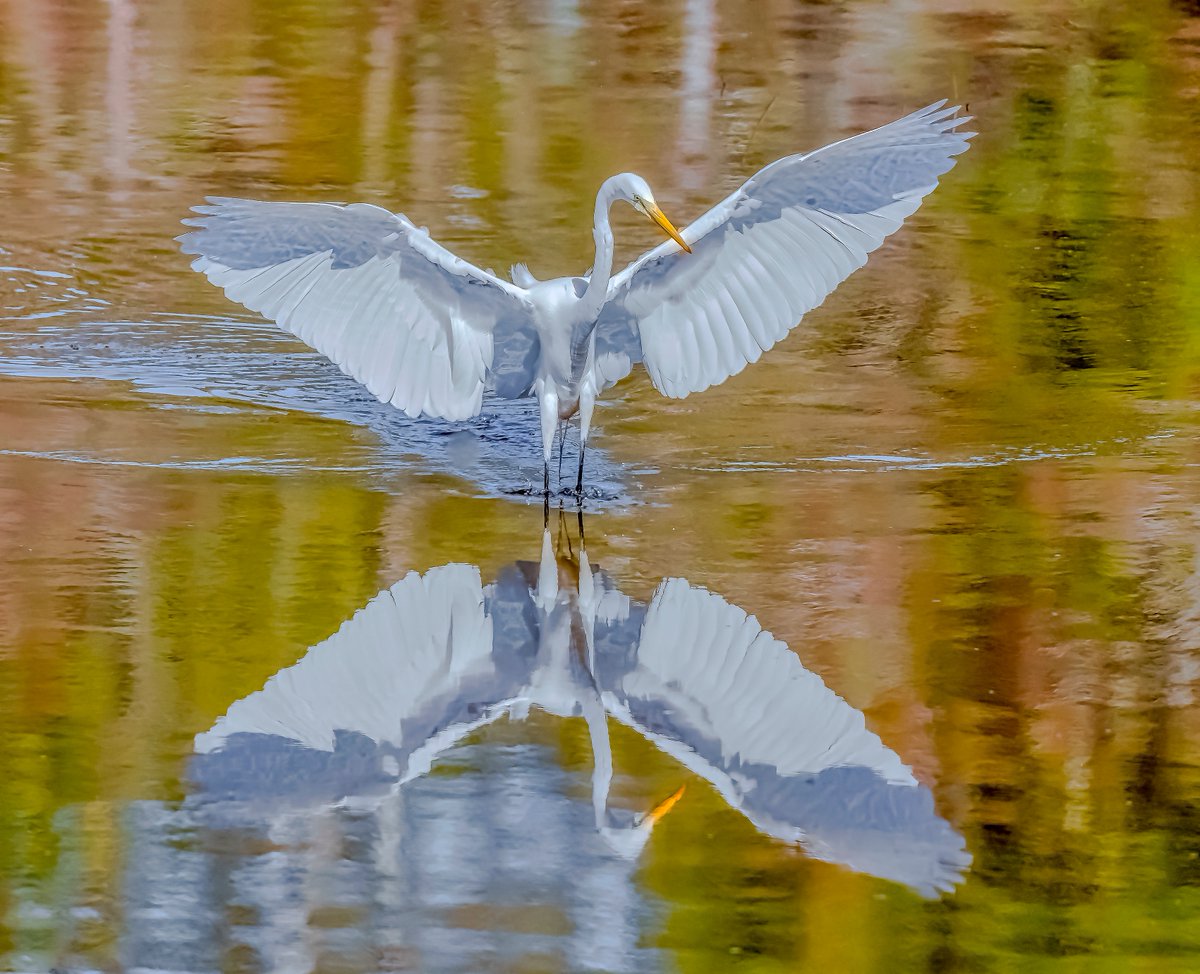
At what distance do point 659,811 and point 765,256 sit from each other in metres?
2.89

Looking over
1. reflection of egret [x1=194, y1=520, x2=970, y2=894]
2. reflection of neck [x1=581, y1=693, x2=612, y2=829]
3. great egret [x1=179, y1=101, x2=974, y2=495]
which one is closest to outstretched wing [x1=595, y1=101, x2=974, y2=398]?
great egret [x1=179, y1=101, x2=974, y2=495]

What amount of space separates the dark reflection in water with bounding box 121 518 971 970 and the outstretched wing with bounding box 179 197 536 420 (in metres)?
1.19

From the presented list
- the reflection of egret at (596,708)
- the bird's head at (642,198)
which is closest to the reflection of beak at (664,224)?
the bird's head at (642,198)

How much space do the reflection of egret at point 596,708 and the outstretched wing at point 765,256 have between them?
1.30 metres

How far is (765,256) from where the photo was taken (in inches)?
289

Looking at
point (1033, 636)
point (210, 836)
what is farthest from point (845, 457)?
point (210, 836)

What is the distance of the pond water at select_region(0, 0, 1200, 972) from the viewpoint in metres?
4.54

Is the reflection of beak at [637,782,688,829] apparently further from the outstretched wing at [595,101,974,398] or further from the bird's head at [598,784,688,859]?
the outstretched wing at [595,101,974,398]

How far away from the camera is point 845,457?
26.3 feet

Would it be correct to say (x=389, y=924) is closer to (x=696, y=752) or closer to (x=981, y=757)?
(x=696, y=752)

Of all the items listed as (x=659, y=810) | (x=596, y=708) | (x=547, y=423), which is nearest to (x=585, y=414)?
(x=547, y=423)

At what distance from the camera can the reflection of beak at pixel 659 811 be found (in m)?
4.89

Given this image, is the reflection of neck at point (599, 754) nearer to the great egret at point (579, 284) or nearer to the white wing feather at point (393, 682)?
the white wing feather at point (393, 682)

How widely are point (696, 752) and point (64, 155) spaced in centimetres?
922
